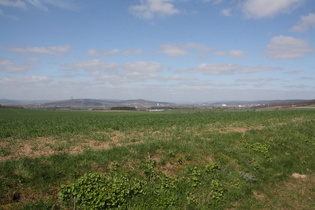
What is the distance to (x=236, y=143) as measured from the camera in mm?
12984

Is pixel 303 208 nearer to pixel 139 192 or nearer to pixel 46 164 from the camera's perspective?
pixel 139 192

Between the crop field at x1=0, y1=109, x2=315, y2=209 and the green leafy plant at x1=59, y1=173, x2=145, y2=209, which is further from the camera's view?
the crop field at x1=0, y1=109, x2=315, y2=209

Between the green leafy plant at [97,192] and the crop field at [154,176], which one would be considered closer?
the green leafy plant at [97,192]

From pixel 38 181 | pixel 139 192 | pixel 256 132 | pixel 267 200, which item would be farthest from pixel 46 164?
pixel 256 132

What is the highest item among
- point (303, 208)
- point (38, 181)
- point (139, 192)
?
point (38, 181)

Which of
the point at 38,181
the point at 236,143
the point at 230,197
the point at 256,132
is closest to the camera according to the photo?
the point at 38,181

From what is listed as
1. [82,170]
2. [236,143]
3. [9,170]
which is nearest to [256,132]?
[236,143]

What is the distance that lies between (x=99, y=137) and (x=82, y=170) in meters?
5.20

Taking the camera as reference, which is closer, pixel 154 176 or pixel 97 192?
pixel 97 192

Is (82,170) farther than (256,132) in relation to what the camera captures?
No

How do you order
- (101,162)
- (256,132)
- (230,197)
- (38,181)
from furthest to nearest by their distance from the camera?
(256,132) → (101,162) → (230,197) → (38,181)

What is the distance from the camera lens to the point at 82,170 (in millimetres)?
8148

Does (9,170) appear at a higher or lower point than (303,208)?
higher

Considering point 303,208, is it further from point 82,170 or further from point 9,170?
point 9,170
